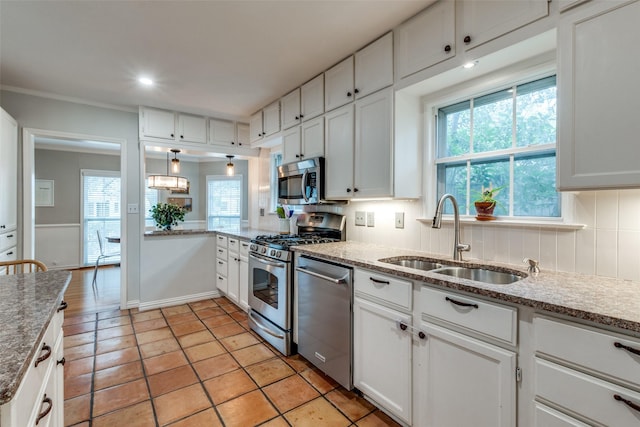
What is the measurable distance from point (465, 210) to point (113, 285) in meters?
5.10

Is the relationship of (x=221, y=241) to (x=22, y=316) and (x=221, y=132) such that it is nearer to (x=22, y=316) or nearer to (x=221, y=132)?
(x=221, y=132)

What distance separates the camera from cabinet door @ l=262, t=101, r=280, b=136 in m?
3.39

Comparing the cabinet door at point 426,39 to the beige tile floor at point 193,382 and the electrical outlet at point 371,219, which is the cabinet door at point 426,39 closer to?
the electrical outlet at point 371,219

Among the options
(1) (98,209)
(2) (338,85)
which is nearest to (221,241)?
(2) (338,85)

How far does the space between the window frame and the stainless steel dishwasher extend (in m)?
0.82

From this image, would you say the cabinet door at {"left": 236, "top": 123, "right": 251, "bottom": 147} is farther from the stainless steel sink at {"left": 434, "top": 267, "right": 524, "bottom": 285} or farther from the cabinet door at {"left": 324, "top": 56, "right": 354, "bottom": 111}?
the stainless steel sink at {"left": 434, "top": 267, "right": 524, "bottom": 285}

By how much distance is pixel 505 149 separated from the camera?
6.01 feet

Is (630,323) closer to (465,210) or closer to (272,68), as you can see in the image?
(465,210)

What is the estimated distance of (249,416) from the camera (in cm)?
176

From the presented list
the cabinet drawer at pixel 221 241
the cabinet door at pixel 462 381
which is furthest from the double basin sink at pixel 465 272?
the cabinet drawer at pixel 221 241

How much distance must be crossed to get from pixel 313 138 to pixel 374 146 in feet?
2.64

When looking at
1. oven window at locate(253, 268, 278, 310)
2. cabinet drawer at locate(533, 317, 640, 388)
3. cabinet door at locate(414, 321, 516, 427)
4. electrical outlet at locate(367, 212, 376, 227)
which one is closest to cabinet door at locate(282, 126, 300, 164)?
electrical outlet at locate(367, 212, 376, 227)

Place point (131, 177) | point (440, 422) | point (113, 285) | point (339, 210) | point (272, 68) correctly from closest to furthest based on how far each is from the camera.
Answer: point (440, 422) < point (272, 68) < point (339, 210) < point (131, 177) < point (113, 285)

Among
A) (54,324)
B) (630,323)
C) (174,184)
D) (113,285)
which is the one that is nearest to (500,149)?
(630,323)
